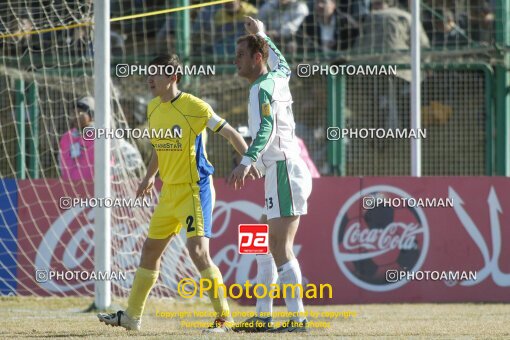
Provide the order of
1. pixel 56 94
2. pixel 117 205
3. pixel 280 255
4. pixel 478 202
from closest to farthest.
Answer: pixel 280 255 < pixel 117 205 < pixel 478 202 < pixel 56 94

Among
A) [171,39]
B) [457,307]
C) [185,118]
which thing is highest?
[171,39]

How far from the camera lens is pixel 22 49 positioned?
520 inches

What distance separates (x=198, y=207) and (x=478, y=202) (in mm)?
4520

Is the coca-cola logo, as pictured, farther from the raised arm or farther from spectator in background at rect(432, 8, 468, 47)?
spectator in background at rect(432, 8, 468, 47)

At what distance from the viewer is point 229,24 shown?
1385 cm

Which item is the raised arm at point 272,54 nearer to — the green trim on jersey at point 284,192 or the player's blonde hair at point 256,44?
the player's blonde hair at point 256,44

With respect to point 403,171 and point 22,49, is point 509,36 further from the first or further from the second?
point 22,49

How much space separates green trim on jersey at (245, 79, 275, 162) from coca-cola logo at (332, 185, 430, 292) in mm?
3957

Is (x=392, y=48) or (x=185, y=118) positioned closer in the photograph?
(x=185, y=118)

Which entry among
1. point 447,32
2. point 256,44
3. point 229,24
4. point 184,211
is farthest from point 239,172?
point 447,32

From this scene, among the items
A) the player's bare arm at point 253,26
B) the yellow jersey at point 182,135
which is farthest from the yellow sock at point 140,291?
the player's bare arm at point 253,26

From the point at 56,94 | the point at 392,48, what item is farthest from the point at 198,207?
the point at 392,48

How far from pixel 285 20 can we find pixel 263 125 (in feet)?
23.1

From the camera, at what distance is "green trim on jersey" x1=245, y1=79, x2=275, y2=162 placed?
675cm
